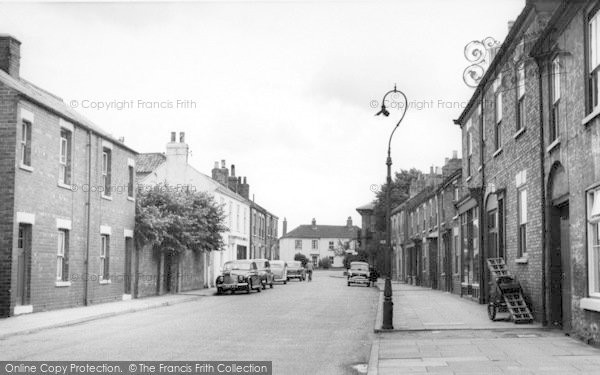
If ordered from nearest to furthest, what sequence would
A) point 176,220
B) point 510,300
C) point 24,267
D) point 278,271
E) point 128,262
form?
point 510,300
point 24,267
point 128,262
point 176,220
point 278,271

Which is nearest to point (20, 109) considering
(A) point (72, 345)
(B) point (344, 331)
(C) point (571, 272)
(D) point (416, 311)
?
(A) point (72, 345)

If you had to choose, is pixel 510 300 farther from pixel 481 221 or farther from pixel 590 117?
pixel 481 221

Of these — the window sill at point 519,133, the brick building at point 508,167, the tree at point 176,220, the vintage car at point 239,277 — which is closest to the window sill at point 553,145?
the brick building at point 508,167

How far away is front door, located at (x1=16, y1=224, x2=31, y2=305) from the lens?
20156 millimetres

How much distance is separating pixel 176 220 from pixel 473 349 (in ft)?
66.0

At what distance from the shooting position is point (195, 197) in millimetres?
34375

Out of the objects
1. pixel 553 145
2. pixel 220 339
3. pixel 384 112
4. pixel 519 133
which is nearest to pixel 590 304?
pixel 553 145

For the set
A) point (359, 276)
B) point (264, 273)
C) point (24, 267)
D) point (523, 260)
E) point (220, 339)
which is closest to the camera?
point (220, 339)

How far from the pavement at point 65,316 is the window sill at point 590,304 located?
1095 centimetres

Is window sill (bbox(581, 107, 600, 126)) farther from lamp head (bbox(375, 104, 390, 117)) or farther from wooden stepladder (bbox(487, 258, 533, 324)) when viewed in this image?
wooden stepladder (bbox(487, 258, 533, 324))

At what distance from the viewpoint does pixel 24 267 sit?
20.2 meters

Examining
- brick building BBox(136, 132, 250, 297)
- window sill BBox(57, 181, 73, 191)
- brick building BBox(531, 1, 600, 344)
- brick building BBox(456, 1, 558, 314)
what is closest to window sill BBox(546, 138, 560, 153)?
brick building BBox(531, 1, 600, 344)

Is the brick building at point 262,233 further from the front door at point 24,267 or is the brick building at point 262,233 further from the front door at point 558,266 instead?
the front door at point 558,266

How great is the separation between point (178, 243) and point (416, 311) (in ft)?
42.6
